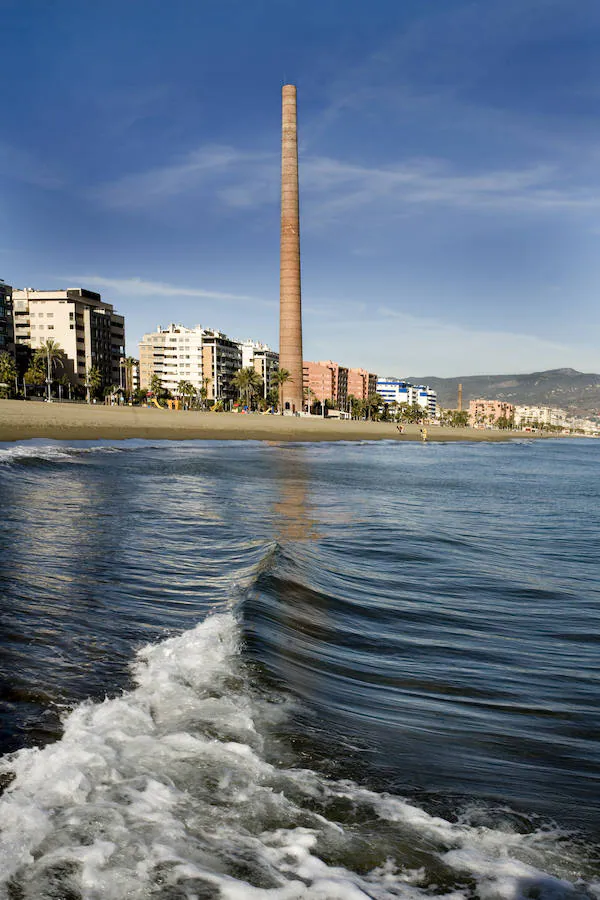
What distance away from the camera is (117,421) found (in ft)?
207

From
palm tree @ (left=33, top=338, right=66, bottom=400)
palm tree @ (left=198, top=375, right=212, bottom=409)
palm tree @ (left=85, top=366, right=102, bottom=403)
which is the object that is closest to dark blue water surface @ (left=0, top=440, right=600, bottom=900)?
palm tree @ (left=33, top=338, right=66, bottom=400)

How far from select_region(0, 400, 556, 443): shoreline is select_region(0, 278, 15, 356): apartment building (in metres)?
65.2

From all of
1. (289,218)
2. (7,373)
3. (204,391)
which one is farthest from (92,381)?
(289,218)

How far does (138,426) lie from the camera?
209 ft

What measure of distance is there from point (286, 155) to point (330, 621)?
92.1 m

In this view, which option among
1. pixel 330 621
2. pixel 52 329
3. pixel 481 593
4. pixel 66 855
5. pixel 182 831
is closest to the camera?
pixel 66 855

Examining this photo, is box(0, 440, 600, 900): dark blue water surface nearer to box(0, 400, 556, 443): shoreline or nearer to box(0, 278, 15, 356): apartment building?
box(0, 400, 556, 443): shoreline

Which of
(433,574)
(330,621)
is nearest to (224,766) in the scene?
(330,621)

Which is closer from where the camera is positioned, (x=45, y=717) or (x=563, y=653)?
(x=45, y=717)

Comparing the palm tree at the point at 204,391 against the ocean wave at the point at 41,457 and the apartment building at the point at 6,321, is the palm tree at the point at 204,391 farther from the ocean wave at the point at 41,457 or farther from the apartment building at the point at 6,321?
the ocean wave at the point at 41,457

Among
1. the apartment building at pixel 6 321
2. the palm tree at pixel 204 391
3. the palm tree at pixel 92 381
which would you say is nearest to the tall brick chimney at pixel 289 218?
the palm tree at pixel 92 381

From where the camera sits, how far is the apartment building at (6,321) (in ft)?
419

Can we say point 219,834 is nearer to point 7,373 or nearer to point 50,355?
point 7,373

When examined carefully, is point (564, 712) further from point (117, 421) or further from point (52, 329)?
point (52, 329)
